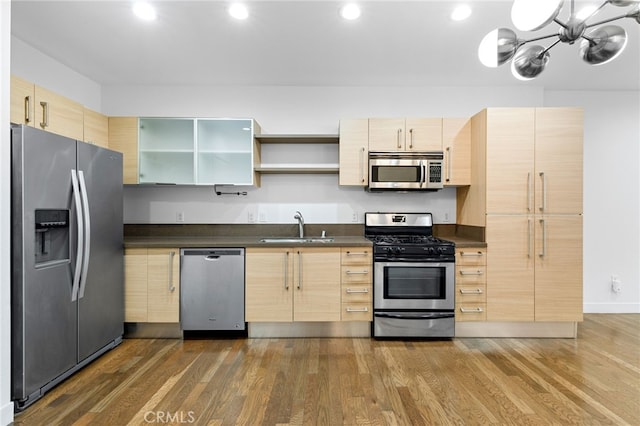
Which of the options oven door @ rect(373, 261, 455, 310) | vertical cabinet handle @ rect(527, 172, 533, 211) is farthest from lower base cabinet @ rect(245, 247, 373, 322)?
vertical cabinet handle @ rect(527, 172, 533, 211)

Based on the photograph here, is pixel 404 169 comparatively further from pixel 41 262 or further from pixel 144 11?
pixel 41 262

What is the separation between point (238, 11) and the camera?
98.4 inches

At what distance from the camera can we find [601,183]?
13.2 feet

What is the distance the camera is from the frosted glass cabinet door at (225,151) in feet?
11.7

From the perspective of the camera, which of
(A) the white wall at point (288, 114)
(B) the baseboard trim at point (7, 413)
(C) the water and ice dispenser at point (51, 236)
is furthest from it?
(A) the white wall at point (288, 114)

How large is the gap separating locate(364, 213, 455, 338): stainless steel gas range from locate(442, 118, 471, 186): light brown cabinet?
28.1 inches

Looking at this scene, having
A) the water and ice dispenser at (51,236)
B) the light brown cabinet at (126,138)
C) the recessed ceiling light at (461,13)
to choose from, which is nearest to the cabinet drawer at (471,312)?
the recessed ceiling light at (461,13)

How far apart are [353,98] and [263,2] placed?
167 centimetres

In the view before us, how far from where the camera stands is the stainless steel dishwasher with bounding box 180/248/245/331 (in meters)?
3.26

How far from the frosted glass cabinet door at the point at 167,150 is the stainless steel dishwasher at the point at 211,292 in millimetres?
828

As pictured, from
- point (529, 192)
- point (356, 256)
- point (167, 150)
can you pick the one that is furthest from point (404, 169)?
point (167, 150)

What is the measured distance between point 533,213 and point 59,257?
3.75 metres

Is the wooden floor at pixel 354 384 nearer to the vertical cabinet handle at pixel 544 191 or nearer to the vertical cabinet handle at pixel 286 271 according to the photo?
the vertical cabinet handle at pixel 286 271

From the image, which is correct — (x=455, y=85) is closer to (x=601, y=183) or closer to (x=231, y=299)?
(x=601, y=183)
